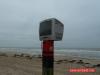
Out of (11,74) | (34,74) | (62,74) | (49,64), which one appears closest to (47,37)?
(49,64)

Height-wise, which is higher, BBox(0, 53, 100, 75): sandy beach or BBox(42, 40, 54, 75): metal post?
BBox(42, 40, 54, 75): metal post

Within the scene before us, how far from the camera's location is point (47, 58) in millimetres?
2438

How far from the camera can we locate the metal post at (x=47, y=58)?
242 cm

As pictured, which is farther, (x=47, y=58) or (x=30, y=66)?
(x=30, y=66)

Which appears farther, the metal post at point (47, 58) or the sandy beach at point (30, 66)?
the sandy beach at point (30, 66)

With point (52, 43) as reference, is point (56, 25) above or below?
above

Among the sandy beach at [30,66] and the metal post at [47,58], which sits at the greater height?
the metal post at [47,58]

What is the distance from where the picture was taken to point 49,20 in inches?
98.5

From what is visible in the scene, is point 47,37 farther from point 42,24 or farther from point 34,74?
point 34,74

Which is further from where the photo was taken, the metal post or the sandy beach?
the sandy beach

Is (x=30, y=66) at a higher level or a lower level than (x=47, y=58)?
lower

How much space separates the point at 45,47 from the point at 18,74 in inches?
309

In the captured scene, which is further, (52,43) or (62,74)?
(62,74)

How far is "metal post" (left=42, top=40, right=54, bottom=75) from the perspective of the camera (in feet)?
7.94
